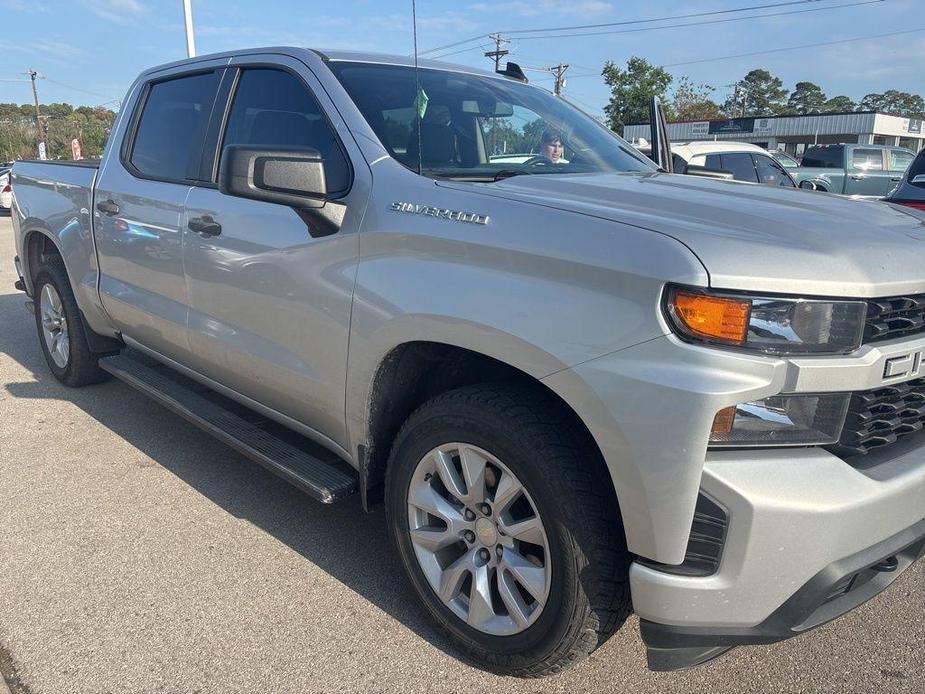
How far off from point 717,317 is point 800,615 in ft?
2.52

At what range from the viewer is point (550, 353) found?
196 cm

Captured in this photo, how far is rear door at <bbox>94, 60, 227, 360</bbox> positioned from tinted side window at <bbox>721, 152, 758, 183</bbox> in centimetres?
876

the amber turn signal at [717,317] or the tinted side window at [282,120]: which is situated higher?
the tinted side window at [282,120]

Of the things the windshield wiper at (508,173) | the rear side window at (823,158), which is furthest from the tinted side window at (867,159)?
the windshield wiper at (508,173)

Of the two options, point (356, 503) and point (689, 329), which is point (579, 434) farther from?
point (356, 503)

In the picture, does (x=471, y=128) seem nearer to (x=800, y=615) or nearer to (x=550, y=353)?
(x=550, y=353)

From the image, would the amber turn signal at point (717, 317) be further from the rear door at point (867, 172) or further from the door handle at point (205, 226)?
the rear door at point (867, 172)

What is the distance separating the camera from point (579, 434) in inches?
82.9

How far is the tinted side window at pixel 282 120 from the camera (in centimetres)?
274

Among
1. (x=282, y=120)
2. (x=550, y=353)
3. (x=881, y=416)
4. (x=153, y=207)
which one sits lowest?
(x=881, y=416)

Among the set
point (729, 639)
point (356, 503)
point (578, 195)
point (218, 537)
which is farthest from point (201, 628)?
point (578, 195)

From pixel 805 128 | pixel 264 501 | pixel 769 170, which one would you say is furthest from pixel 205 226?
pixel 805 128

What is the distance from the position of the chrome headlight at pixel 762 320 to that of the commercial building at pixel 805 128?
47538 mm

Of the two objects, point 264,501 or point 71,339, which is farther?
point 71,339
